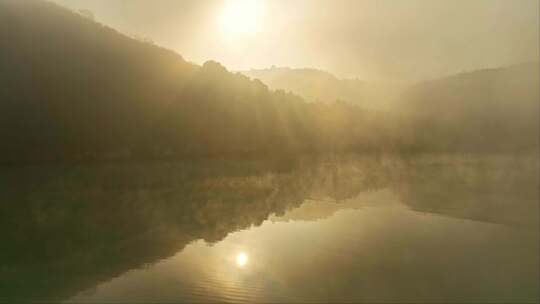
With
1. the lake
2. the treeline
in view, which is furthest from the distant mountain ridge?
the lake

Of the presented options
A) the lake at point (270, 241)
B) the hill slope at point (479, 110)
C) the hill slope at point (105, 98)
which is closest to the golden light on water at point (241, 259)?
the lake at point (270, 241)

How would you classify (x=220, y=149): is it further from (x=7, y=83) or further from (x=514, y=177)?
(x=514, y=177)

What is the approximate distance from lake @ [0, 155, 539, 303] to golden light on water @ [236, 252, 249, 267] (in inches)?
3.4

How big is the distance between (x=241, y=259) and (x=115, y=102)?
43.3 metres

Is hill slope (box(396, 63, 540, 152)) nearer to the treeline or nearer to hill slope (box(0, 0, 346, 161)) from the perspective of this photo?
the treeline

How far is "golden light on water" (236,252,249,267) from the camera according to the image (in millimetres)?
13188

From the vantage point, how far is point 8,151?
40.1 meters

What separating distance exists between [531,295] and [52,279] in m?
11.6

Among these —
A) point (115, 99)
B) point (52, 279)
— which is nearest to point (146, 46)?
point (115, 99)

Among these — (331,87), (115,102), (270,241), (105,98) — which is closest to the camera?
(270,241)

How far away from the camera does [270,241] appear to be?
644 inches

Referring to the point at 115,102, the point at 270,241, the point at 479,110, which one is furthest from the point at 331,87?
the point at 270,241

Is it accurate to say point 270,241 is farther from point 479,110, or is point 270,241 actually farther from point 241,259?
point 479,110

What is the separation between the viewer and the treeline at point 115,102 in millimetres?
44938
